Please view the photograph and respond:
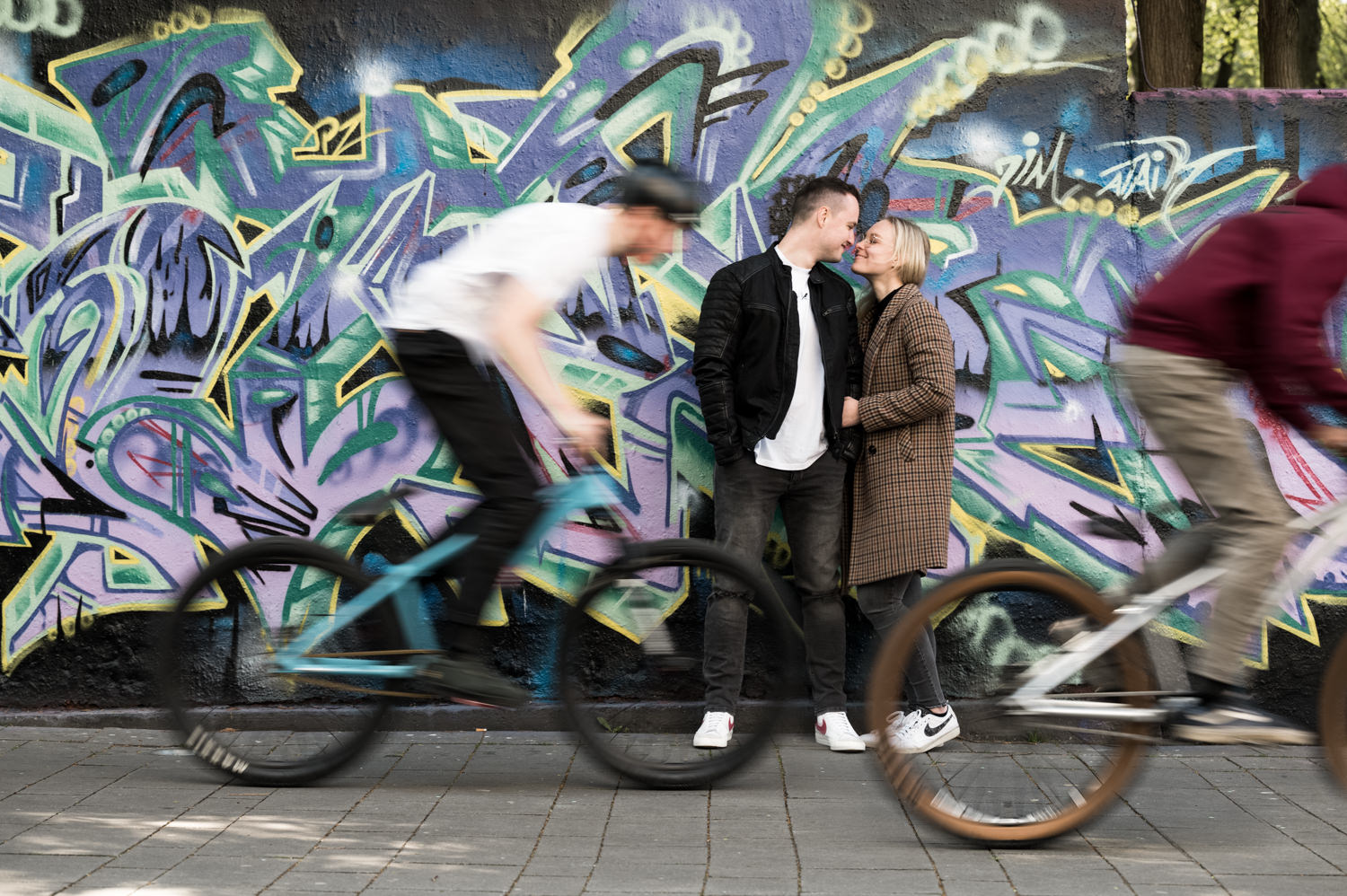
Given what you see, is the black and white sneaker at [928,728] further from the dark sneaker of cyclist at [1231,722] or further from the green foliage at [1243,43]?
the green foliage at [1243,43]

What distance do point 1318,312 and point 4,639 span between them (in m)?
4.99

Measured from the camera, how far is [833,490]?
5.36 meters

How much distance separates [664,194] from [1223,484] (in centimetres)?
185

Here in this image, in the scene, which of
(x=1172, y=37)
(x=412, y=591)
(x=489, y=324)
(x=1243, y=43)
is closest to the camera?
(x=489, y=324)

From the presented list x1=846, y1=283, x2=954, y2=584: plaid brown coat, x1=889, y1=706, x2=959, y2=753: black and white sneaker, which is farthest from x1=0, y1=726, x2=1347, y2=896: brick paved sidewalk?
x1=846, y1=283, x2=954, y2=584: plaid brown coat

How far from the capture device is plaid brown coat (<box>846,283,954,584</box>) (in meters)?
5.21

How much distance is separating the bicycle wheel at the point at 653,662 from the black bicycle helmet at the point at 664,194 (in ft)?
3.41

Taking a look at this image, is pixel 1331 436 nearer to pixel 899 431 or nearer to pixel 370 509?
pixel 899 431

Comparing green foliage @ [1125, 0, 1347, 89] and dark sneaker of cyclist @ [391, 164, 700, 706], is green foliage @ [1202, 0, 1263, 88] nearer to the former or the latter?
green foliage @ [1125, 0, 1347, 89]

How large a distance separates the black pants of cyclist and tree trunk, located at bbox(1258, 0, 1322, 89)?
4.69 m

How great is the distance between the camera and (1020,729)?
3.88m

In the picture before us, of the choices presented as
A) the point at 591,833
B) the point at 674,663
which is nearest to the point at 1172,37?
the point at 674,663

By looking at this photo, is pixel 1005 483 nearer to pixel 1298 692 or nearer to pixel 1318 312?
pixel 1298 692

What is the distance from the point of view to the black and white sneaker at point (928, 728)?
4146 mm
